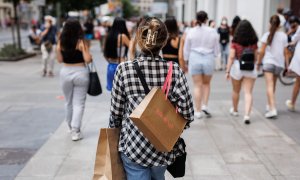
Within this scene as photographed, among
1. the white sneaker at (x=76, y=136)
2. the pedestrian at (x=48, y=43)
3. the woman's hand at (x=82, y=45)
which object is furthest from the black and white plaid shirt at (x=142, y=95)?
the pedestrian at (x=48, y=43)

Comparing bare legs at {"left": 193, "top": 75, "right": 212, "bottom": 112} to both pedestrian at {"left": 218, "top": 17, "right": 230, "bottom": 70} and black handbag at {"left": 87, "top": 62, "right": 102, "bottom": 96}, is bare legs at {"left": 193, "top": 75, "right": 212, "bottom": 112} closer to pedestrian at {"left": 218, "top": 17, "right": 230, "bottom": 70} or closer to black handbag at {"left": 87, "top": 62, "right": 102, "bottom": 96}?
black handbag at {"left": 87, "top": 62, "right": 102, "bottom": 96}

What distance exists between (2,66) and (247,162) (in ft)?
39.8

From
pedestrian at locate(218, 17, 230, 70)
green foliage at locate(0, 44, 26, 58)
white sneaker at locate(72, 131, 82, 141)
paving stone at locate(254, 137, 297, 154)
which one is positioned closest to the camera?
paving stone at locate(254, 137, 297, 154)

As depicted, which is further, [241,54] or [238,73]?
[238,73]

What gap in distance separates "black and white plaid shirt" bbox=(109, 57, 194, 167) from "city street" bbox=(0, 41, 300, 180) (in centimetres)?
203

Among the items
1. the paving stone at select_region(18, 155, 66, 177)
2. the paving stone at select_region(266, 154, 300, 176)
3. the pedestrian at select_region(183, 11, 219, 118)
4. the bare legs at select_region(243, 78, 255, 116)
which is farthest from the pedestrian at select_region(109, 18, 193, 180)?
the bare legs at select_region(243, 78, 255, 116)

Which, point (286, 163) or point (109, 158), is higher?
point (109, 158)

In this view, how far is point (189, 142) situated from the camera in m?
5.90

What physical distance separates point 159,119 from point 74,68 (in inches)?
137

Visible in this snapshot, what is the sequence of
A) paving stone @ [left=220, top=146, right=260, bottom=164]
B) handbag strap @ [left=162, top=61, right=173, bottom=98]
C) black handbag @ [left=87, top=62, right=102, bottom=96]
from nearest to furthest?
1. handbag strap @ [left=162, top=61, right=173, bottom=98]
2. paving stone @ [left=220, top=146, right=260, bottom=164]
3. black handbag @ [left=87, top=62, right=102, bottom=96]

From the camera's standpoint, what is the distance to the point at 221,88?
34.5ft

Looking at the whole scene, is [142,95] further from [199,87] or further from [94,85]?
[199,87]

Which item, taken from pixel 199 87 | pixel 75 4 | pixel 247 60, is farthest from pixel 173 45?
pixel 75 4

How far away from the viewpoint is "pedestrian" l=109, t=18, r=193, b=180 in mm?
2629
